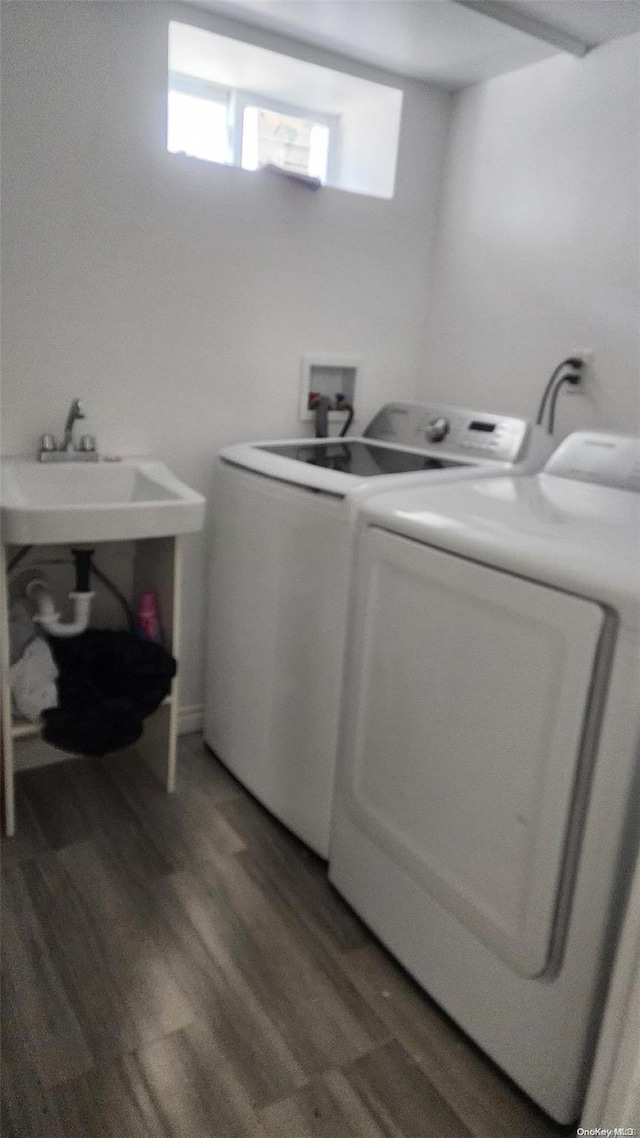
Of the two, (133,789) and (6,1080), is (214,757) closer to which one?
(133,789)

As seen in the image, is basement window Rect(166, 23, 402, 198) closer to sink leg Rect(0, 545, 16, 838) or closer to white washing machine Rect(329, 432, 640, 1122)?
sink leg Rect(0, 545, 16, 838)

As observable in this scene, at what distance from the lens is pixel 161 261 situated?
1874 mm

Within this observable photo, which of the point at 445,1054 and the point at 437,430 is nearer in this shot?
the point at 445,1054

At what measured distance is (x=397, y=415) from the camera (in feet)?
7.41

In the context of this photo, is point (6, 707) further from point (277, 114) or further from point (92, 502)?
point (277, 114)

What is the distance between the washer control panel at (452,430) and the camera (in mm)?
1889

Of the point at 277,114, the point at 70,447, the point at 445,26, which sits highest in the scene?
the point at 445,26

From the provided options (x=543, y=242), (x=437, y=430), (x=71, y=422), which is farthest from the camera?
(x=437, y=430)

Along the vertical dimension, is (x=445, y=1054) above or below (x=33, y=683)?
below

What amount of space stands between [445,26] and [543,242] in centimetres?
56

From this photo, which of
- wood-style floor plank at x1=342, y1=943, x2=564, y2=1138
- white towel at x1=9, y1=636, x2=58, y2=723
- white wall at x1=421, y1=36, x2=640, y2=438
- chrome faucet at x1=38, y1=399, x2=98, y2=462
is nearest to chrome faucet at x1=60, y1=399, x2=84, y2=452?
chrome faucet at x1=38, y1=399, x2=98, y2=462

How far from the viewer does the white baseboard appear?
7.29 ft

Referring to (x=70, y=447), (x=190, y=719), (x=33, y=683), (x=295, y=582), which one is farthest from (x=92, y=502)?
(x=190, y=719)

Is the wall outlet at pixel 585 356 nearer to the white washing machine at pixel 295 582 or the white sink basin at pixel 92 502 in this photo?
the white washing machine at pixel 295 582
